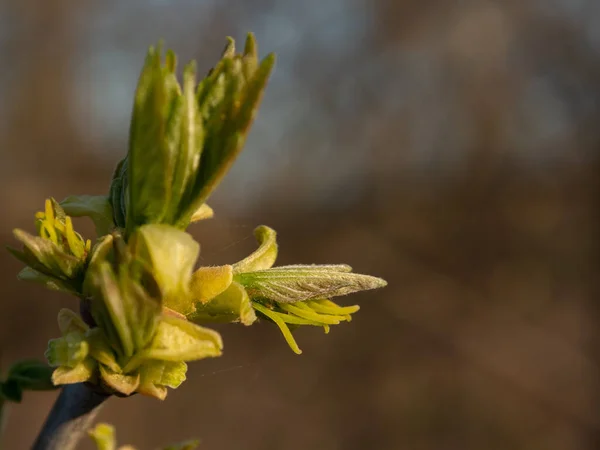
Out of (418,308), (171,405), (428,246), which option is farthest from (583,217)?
(171,405)

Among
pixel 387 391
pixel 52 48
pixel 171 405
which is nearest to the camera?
pixel 171 405

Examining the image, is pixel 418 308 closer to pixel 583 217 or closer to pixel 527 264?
pixel 527 264

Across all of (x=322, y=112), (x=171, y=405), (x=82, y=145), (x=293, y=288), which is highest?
(x=293, y=288)

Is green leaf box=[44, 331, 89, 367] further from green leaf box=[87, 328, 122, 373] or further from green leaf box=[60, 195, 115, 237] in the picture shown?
green leaf box=[60, 195, 115, 237]

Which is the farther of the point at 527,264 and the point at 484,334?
the point at 527,264

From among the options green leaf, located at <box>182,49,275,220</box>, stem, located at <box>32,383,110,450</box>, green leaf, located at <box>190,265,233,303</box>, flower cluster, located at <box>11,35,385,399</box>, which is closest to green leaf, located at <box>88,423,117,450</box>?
stem, located at <box>32,383,110,450</box>

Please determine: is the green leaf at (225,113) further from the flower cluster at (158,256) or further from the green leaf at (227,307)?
the green leaf at (227,307)

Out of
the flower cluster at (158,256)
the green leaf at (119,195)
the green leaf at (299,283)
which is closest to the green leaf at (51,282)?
the flower cluster at (158,256)
